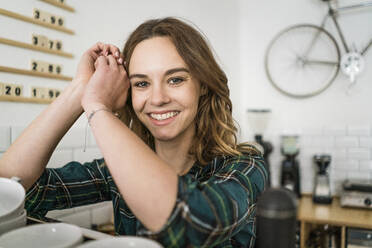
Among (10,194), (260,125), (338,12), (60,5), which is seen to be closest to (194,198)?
(10,194)

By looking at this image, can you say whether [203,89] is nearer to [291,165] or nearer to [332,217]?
[332,217]

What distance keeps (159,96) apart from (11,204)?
52cm

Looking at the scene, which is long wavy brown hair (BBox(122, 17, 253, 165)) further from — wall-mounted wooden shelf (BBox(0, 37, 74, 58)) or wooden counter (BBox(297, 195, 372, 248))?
wooden counter (BBox(297, 195, 372, 248))

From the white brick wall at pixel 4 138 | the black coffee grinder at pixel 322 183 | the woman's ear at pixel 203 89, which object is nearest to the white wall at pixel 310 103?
the black coffee grinder at pixel 322 183

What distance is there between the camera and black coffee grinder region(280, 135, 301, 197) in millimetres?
2754

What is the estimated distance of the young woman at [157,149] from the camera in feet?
2.03

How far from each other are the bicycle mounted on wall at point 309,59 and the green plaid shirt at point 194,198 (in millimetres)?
2111

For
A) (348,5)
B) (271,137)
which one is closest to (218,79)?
(271,137)

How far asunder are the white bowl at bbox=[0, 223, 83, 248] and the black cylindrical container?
0.34 m

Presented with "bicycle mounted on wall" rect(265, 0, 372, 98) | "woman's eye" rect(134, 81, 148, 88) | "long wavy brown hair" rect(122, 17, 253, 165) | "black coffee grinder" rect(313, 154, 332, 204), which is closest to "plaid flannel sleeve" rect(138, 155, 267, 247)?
"long wavy brown hair" rect(122, 17, 253, 165)

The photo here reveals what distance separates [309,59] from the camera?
2957 mm

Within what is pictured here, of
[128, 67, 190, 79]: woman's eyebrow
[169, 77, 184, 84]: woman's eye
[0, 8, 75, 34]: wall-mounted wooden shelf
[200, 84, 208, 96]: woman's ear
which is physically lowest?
[200, 84, 208, 96]: woman's ear

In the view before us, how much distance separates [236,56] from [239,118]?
0.62 meters

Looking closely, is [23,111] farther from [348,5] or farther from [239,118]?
[348,5]
